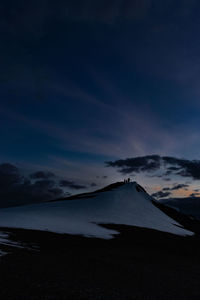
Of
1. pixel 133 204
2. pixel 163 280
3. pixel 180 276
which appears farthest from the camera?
pixel 133 204

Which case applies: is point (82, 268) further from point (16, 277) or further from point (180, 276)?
point (180, 276)

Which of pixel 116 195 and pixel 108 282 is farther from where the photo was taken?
pixel 116 195

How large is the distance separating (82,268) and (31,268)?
13.9ft

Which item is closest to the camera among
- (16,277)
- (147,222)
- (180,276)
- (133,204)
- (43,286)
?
(43,286)

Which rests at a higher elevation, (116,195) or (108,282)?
(116,195)

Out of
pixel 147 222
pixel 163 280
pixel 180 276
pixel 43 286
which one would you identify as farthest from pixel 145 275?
pixel 147 222

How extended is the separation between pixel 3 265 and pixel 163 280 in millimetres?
11594

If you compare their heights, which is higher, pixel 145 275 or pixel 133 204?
pixel 133 204

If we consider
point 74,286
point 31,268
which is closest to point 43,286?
point 74,286

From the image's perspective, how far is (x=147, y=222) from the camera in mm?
86562

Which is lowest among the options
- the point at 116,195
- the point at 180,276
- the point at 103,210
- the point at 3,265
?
the point at 180,276

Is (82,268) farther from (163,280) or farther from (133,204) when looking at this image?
(133,204)

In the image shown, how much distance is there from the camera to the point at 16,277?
42.8ft

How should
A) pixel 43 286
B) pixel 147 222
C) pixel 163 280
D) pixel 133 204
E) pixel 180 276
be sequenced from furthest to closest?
1. pixel 133 204
2. pixel 147 222
3. pixel 180 276
4. pixel 163 280
5. pixel 43 286
